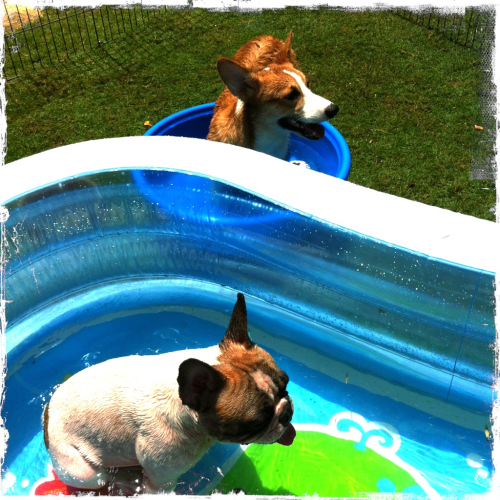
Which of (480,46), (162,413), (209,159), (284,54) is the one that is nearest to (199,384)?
(162,413)

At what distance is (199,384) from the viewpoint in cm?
229

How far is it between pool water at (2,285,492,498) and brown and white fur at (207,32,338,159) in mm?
1491

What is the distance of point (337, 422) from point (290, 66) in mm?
2797

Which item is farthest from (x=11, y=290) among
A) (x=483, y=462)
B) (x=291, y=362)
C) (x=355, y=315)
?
(x=483, y=462)

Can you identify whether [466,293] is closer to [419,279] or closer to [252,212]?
[419,279]

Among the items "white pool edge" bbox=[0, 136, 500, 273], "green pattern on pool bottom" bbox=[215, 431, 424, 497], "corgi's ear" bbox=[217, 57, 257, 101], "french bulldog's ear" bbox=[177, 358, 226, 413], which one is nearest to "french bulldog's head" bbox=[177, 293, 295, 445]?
"french bulldog's ear" bbox=[177, 358, 226, 413]

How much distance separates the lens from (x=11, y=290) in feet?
12.0

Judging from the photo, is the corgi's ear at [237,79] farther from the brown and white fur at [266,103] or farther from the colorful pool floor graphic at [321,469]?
the colorful pool floor graphic at [321,469]

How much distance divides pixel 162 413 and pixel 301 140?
3716mm

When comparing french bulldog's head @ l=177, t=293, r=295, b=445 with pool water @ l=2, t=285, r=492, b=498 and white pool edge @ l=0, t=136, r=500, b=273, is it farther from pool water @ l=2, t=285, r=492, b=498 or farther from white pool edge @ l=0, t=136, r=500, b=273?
white pool edge @ l=0, t=136, r=500, b=273

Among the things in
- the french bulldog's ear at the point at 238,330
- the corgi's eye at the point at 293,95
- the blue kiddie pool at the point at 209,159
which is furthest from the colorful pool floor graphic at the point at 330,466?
the corgi's eye at the point at 293,95

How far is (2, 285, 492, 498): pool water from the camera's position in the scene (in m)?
3.31

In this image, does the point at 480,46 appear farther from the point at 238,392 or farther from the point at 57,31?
the point at 238,392

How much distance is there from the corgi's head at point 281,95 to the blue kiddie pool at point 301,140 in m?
0.34
